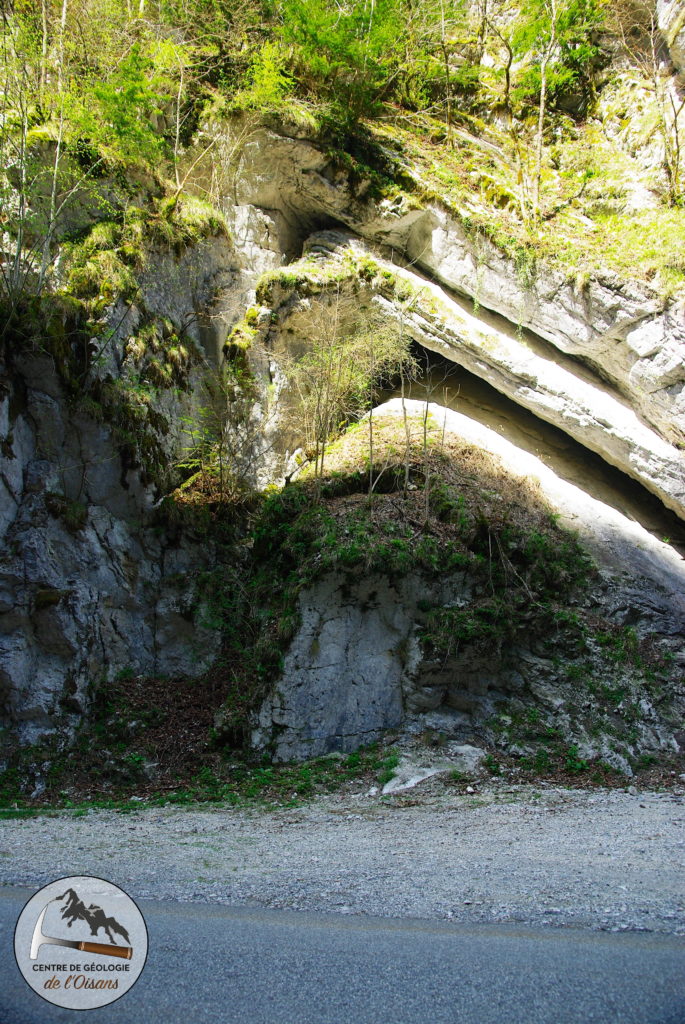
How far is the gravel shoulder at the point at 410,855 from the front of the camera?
3.55 meters

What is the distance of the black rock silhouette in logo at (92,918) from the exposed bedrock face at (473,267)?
41.2 ft

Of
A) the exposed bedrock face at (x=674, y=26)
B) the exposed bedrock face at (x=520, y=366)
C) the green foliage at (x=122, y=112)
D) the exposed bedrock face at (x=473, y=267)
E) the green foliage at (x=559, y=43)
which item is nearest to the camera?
the green foliage at (x=122, y=112)

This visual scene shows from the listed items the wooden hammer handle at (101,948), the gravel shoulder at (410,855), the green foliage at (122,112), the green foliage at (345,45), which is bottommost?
the gravel shoulder at (410,855)

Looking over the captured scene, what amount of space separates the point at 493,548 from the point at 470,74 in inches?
506

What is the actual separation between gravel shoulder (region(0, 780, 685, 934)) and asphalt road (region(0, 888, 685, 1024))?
473mm

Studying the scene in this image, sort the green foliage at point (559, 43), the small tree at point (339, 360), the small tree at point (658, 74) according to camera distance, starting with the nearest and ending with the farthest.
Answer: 1. the small tree at point (339, 360)
2. the small tree at point (658, 74)
3. the green foliage at point (559, 43)

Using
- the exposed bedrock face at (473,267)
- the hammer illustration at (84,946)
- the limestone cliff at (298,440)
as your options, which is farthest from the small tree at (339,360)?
the hammer illustration at (84,946)

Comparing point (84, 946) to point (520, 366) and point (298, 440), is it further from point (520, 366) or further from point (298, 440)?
point (520, 366)

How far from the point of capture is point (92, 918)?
2.21m

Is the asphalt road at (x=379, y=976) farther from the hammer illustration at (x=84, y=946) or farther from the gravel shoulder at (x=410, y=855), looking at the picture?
the gravel shoulder at (x=410, y=855)

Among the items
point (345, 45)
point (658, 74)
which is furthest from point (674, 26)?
point (345, 45)

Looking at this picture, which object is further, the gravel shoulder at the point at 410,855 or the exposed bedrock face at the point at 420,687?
the exposed bedrock face at the point at 420,687

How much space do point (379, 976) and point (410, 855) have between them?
2.44m

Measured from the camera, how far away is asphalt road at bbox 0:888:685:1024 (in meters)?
2.12
